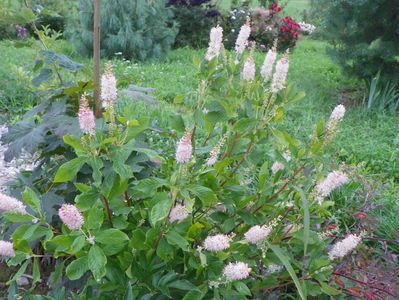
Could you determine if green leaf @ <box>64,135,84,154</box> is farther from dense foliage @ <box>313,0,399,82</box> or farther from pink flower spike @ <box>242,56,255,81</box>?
dense foliage @ <box>313,0,399,82</box>

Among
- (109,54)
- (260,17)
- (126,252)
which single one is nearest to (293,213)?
(126,252)

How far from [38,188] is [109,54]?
6132mm

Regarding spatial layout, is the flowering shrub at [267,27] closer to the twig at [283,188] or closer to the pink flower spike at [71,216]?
the twig at [283,188]

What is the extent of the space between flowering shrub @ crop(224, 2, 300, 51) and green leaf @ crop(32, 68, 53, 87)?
7.54 m

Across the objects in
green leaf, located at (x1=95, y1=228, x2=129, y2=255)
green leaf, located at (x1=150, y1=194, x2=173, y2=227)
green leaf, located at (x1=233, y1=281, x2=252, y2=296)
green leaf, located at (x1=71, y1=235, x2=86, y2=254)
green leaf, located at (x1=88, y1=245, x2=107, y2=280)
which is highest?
green leaf, located at (x1=150, y1=194, x2=173, y2=227)

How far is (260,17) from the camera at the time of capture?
9359mm

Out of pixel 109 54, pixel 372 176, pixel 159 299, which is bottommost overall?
pixel 109 54

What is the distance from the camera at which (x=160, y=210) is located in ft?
3.84

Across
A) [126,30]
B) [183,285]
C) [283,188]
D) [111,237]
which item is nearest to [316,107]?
[126,30]

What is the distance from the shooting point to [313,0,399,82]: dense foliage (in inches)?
208

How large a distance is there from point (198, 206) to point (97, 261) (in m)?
0.47

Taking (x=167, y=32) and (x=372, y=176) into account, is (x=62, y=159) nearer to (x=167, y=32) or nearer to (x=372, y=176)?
(x=372, y=176)

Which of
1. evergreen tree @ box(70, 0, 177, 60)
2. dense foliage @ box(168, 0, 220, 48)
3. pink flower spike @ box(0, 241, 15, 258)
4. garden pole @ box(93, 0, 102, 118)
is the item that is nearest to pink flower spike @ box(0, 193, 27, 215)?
pink flower spike @ box(0, 241, 15, 258)

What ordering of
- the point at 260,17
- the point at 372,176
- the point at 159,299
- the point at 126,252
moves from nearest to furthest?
the point at 126,252 → the point at 159,299 → the point at 372,176 → the point at 260,17
